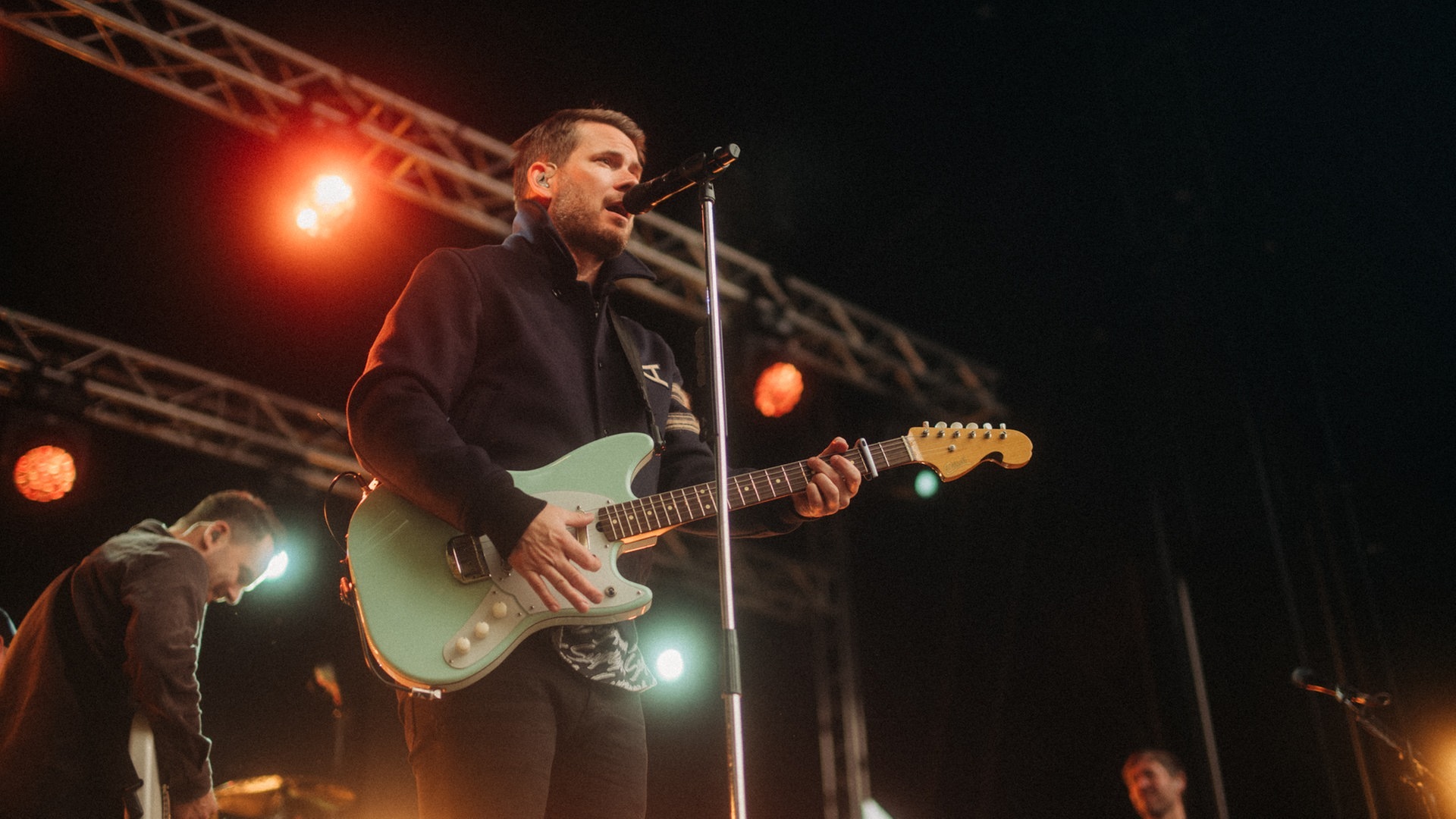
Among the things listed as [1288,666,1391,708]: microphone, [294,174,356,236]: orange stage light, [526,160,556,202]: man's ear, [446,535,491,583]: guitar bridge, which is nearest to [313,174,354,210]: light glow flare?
[294,174,356,236]: orange stage light

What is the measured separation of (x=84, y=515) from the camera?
26.3 feet

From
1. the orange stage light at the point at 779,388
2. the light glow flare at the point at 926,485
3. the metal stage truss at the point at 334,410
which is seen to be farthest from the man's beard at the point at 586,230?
the light glow flare at the point at 926,485

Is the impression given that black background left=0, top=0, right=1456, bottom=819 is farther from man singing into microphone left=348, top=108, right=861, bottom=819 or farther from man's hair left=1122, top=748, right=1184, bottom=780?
man singing into microphone left=348, top=108, right=861, bottom=819

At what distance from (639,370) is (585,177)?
0.59 meters

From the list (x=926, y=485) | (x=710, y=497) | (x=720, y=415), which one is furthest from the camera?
(x=926, y=485)

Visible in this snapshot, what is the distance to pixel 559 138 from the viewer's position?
2828mm

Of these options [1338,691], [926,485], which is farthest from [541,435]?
[926,485]

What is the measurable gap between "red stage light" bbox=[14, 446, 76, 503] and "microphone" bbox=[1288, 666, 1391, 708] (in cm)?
869

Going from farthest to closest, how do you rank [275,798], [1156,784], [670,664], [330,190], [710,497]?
[670,664]
[330,190]
[1156,784]
[275,798]
[710,497]

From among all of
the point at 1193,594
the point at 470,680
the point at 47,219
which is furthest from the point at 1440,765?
the point at 47,219

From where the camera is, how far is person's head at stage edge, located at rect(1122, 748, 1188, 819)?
6.26m

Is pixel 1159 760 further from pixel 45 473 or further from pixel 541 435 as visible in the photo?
pixel 45 473

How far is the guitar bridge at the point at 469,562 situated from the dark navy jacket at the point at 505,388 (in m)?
0.09

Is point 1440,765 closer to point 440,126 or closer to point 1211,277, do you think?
point 1211,277
